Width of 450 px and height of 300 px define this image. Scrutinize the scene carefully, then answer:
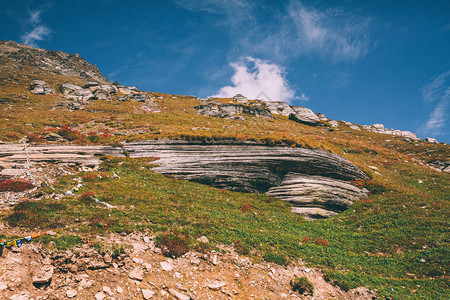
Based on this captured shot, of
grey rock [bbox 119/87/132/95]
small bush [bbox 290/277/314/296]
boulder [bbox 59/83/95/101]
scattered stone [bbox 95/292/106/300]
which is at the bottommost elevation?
scattered stone [bbox 95/292/106/300]

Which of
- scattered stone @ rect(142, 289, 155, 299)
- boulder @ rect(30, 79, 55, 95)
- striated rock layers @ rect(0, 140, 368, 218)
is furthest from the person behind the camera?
boulder @ rect(30, 79, 55, 95)

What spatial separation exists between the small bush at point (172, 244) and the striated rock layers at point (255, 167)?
12966mm

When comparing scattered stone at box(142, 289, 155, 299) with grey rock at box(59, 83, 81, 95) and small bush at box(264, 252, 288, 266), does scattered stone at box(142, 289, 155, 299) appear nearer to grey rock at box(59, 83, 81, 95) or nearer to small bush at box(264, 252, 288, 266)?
small bush at box(264, 252, 288, 266)

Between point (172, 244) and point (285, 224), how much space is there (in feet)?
39.9

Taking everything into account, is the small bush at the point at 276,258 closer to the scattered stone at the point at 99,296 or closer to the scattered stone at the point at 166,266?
the scattered stone at the point at 166,266

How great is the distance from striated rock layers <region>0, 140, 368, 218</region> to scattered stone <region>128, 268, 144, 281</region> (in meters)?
16.2

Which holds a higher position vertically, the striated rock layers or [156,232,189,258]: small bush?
the striated rock layers

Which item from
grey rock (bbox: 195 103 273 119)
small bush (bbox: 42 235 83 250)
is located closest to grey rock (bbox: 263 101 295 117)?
grey rock (bbox: 195 103 273 119)

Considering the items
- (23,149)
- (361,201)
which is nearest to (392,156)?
(361,201)

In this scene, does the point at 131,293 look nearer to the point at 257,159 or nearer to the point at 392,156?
the point at 257,159

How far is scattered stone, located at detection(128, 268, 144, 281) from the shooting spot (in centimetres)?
970

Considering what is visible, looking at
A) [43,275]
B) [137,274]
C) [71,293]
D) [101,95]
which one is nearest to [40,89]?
[101,95]

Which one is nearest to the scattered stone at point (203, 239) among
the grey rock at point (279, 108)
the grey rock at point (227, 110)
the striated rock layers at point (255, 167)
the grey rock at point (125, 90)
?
the striated rock layers at point (255, 167)

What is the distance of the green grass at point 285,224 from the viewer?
13359 mm
